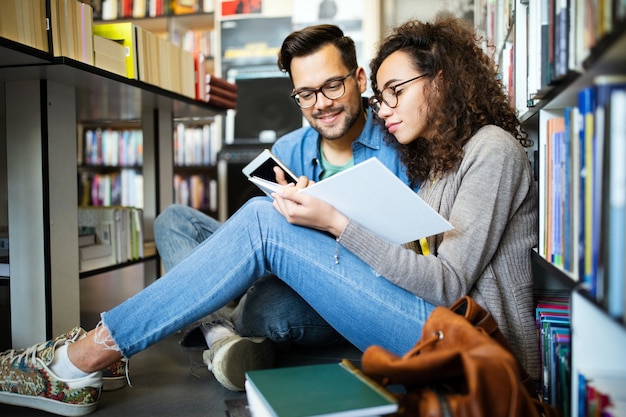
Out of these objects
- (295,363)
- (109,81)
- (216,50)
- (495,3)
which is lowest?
(295,363)

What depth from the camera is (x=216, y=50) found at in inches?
166

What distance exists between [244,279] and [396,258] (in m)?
0.30

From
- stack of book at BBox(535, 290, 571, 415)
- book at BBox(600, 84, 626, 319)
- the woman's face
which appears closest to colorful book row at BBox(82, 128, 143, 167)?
the woman's face

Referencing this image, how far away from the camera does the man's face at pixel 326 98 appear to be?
5.25 ft

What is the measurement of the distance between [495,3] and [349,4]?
2.17 metres

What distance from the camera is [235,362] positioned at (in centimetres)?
133

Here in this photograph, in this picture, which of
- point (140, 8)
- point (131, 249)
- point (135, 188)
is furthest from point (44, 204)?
point (140, 8)

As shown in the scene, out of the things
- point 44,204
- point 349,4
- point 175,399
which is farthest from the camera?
point 349,4

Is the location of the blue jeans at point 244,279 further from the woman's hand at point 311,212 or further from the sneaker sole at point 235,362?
the sneaker sole at point 235,362

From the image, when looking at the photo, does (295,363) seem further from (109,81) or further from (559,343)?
(109,81)

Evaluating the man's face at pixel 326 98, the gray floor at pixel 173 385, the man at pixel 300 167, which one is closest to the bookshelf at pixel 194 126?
the gray floor at pixel 173 385

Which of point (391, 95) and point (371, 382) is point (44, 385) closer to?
point (371, 382)

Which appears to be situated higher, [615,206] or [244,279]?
[615,206]

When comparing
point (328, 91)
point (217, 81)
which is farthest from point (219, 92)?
point (328, 91)
